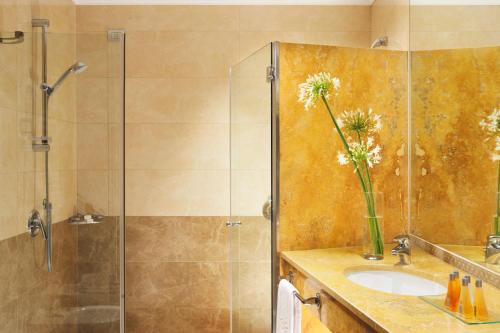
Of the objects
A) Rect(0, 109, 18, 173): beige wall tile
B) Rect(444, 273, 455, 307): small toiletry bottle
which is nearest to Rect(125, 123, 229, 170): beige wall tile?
Rect(0, 109, 18, 173): beige wall tile

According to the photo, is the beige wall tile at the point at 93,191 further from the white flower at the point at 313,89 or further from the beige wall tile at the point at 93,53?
the white flower at the point at 313,89

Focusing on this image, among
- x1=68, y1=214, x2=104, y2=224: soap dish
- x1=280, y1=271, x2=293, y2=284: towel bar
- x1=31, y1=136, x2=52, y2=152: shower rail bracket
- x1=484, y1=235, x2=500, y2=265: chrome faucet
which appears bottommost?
x1=280, y1=271, x2=293, y2=284: towel bar

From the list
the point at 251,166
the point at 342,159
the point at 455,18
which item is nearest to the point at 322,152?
the point at 342,159

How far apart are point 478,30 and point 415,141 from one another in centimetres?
66

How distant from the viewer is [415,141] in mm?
2195

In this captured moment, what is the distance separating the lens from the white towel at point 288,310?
6.10 feet

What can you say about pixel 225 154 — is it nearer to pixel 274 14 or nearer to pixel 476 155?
pixel 274 14

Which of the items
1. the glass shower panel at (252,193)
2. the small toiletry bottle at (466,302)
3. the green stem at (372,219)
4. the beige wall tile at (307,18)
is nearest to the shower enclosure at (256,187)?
the glass shower panel at (252,193)

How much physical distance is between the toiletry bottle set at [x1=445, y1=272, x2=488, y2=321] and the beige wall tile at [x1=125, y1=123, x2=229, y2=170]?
6.07 ft

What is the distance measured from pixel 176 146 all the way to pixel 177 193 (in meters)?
0.31

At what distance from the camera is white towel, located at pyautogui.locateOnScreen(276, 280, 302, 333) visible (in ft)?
6.10

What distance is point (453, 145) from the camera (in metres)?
1.88

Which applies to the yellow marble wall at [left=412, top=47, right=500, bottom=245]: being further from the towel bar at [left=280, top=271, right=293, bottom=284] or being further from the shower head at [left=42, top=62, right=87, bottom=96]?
the shower head at [left=42, top=62, right=87, bottom=96]

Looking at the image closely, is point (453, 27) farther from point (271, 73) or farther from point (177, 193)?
point (177, 193)
